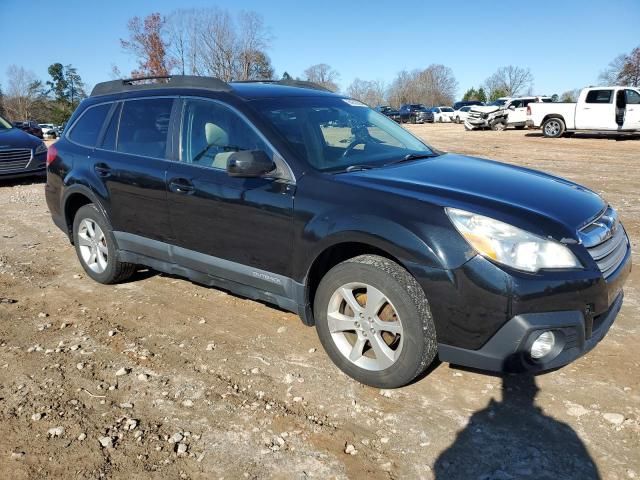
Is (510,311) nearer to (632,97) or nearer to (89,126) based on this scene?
(89,126)

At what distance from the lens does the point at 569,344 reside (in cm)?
277

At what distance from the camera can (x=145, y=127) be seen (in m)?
4.42

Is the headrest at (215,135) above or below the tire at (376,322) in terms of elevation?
above

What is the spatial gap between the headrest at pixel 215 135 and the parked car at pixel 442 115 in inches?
1755

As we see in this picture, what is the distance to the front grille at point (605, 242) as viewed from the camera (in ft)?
9.39

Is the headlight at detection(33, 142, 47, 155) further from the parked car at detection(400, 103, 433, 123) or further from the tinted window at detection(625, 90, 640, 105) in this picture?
the parked car at detection(400, 103, 433, 123)

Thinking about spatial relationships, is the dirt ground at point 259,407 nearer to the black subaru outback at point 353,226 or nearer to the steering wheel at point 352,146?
the black subaru outback at point 353,226

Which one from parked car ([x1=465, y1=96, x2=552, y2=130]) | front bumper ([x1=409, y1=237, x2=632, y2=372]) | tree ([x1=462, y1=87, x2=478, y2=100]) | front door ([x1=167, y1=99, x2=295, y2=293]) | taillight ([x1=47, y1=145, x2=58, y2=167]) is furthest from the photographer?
tree ([x1=462, y1=87, x2=478, y2=100])

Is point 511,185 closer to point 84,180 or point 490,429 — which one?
point 490,429

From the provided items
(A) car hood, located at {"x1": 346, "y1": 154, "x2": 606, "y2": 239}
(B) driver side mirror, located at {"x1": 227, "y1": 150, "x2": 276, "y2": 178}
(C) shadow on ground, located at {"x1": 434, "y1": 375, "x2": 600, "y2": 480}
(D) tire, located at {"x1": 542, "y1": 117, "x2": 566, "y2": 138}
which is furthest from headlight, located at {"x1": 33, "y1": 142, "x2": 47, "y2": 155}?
(D) tire, located at {"x1": 542, "y1": 117, "x2": 566, "y2": 138}

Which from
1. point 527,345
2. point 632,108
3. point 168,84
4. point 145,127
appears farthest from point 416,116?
point 527,345

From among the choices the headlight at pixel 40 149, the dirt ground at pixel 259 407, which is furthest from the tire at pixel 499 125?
the dirt ground at pixel 259 407

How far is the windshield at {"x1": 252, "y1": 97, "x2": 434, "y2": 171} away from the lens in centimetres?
362

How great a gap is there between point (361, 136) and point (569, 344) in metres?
2.13
